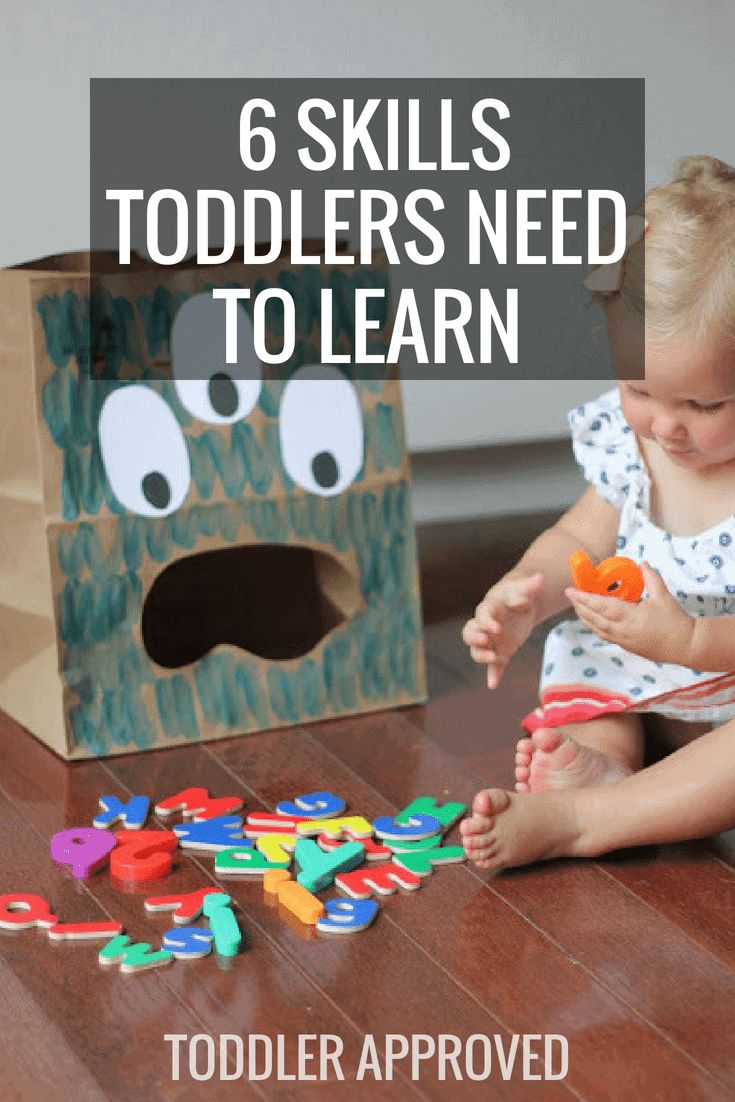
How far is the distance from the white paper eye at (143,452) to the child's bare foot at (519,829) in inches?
14.6

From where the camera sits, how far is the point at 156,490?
1334 millimetres

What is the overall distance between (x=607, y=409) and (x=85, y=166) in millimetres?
595

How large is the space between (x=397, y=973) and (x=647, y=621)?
0.90 ft

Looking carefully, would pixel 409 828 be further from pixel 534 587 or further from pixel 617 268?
pixel 617 268

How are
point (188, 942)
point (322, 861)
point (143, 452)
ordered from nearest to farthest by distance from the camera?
point (188, 942) < point (322, 861) < point (143, 452)

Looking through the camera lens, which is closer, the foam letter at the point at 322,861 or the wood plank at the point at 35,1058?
the wood plank at the point at 35,1058

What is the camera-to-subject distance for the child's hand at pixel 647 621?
3.60ft

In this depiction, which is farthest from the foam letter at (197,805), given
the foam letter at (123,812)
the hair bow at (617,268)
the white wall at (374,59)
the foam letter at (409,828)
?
the white wall at (374,59)

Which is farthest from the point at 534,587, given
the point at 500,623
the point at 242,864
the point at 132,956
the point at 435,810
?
the point at 132,956

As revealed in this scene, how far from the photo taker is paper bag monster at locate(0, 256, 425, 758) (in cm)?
130

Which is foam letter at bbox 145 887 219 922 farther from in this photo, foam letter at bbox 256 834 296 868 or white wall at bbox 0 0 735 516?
white wall at bbox 0 0 735 516

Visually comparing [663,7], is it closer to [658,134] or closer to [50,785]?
[658,134]

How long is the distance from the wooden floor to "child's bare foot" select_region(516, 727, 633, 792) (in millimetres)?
61

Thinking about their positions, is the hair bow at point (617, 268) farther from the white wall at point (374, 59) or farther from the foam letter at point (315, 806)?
the white wall at point (374, 59)
